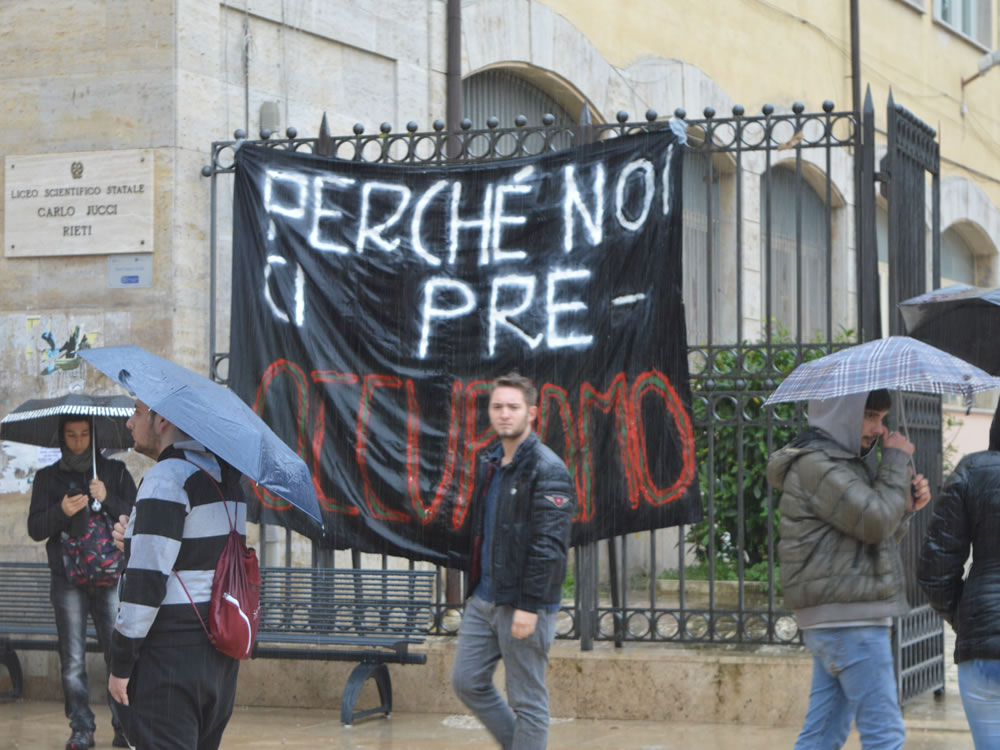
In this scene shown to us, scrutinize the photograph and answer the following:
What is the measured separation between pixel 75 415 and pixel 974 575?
187 inches

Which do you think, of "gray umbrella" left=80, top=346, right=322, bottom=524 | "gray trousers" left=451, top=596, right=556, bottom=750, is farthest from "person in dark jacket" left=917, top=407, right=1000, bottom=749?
"gray umbrella" left=80, top=346, right=322, bottom=524

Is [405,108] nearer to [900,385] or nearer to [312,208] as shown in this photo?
[312,208]

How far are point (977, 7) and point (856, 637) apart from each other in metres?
19.1

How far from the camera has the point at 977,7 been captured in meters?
22.4

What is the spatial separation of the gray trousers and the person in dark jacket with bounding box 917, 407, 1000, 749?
1.72m

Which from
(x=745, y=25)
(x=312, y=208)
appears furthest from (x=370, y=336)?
(x=745, y=25)

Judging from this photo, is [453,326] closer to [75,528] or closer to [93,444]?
[93,444]

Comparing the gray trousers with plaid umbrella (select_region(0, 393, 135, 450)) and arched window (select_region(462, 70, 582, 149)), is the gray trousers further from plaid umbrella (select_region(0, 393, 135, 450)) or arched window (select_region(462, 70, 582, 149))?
arched window (select_region(462, 70, 582, 149))

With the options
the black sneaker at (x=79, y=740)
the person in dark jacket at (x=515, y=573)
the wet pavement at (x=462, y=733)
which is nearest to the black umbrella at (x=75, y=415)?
the black sneaker at (x=79, y=740)

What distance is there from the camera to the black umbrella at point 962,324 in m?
6.50

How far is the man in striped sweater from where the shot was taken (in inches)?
181

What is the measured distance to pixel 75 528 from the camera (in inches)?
304

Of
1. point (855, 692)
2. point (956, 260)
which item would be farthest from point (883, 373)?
point (956, 260)

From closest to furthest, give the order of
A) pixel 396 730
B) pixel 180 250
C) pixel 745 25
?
pixel 396 730 < pixel 180 250 < pixel 745 25
